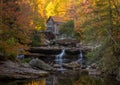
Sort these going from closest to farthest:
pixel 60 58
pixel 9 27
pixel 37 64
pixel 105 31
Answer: pixel 9 27 → pixel 105 31 → pixel 37 64 → pixel 60 58

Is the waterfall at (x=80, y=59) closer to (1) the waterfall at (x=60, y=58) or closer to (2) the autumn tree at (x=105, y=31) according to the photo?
(1) the waterfall at (x=60, y=58)

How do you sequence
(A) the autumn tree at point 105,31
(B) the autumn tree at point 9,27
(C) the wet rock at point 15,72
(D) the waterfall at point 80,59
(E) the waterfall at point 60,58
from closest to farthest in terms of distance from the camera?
(B) the autumn tree at point 9,27 → (C) the wet rock at point 15,72 → (A) the autumn tree at point 105,31 → (D) the waterfall at point 80,59 → (E) the waterfall at point 60,58

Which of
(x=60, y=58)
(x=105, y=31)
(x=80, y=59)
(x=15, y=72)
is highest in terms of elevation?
(x=105, y=31)

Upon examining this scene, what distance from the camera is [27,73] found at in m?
22.1

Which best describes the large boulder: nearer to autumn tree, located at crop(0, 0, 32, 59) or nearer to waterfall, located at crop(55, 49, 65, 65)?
autumn tree, located at crop(0, 0, 32, 59)

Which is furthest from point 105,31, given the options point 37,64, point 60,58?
point 60,58

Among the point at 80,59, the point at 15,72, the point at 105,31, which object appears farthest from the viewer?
the point at 80,59

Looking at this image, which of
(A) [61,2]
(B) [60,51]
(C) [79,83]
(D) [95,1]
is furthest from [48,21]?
(C) [79,83]

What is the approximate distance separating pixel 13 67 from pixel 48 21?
138 ft

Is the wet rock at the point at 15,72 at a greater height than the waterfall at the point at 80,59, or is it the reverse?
the wet rock at the point at 15,72

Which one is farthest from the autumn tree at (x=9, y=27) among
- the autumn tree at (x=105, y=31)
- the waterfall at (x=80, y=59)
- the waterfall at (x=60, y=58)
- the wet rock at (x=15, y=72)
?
the waterfall at (x=80, y=59)

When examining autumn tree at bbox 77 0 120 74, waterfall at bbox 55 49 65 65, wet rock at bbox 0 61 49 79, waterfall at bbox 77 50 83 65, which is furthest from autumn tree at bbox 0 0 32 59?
waterfall at bbox 77 50 83 65

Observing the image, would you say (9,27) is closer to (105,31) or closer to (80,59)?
(105,31)

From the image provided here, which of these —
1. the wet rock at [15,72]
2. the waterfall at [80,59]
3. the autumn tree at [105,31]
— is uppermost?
the autumn tree at [105,31]
